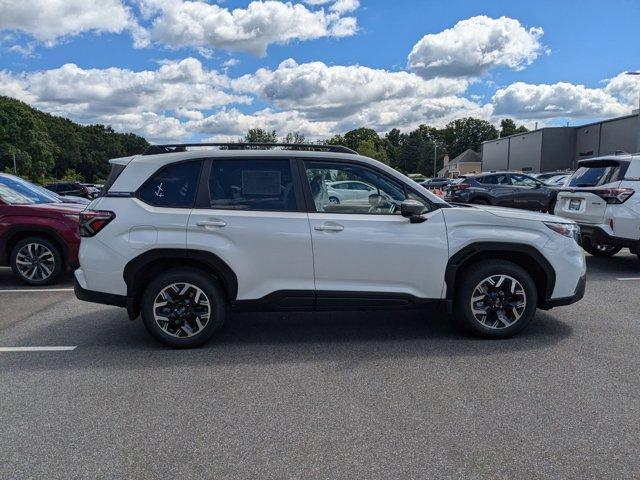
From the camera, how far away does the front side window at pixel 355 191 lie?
15.6 ft

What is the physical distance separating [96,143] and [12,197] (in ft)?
424

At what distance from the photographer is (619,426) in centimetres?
325

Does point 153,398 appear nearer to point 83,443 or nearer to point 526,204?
point 83,443

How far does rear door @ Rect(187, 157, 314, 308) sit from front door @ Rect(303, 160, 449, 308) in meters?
0.15

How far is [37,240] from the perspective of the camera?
758 centimetres

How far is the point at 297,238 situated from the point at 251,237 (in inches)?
16.0

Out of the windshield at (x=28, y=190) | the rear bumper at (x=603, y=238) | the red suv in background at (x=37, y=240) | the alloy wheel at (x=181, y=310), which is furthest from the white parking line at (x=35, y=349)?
the rear bumper at (x=603, y=238)

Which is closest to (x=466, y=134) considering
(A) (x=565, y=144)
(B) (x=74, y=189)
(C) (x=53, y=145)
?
(A) (x=565, y=144)

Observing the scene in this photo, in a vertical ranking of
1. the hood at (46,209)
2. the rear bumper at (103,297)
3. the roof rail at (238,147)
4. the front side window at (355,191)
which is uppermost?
the roof rail at (238,147)

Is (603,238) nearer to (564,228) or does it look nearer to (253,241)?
(564,228)

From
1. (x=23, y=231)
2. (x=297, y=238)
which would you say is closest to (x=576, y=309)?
(x=297, y=238)

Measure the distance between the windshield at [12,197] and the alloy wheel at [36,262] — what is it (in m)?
0.73

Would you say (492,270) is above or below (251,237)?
below

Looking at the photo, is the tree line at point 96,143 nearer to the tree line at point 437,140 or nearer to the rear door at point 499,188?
the tree line at point 437,140
